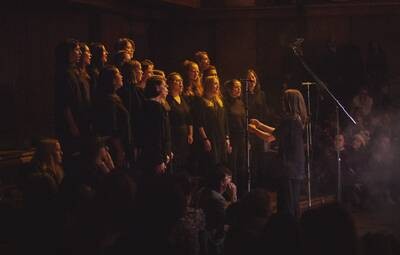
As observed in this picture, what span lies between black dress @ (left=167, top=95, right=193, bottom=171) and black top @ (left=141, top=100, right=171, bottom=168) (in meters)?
1.03

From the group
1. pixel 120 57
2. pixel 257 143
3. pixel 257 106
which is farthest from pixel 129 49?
pixel 257 143

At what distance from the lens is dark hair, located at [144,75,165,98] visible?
9703 mm

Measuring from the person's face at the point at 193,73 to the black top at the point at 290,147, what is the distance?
176 centimetres

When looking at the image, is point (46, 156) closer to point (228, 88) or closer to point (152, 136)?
point (152, 136)

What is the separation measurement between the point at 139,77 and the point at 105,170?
169cm

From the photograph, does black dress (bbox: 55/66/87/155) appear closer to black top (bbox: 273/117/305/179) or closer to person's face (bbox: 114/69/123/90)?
person's face (bbox: 114/69/123/90)

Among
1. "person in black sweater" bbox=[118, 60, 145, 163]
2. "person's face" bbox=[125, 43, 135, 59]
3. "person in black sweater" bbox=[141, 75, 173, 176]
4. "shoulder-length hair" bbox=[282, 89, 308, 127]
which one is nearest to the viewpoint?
"person in black sweater" bbox=[141, 75, 173, 176]

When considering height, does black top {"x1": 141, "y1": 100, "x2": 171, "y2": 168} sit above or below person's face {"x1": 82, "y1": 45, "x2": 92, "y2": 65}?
below

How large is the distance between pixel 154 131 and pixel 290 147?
5.36 feet

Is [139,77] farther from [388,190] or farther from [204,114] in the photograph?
[388,190]

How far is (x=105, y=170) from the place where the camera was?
862cm

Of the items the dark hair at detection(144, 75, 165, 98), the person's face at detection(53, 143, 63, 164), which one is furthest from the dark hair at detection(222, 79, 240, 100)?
the person's face at detection(53, 143, 63, 164)

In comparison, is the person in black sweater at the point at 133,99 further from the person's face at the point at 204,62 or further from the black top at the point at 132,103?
the person's face at the point at 204,62

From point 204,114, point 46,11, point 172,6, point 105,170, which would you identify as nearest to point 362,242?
point 105,170
